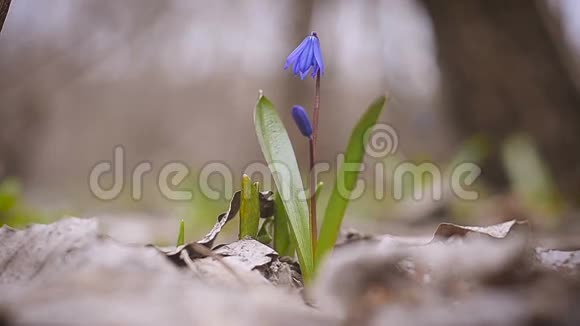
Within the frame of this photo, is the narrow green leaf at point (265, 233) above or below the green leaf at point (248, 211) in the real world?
below

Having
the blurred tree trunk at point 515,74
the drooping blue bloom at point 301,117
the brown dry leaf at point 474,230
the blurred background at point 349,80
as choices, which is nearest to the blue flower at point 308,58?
the drooping blue bloom at point 301,117

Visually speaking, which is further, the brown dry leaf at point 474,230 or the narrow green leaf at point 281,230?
the narrow green leaf at point 281,230

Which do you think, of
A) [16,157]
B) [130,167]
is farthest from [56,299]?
[130,167]

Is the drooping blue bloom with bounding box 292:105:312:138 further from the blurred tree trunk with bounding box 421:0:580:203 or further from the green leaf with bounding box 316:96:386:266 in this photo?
the blurred tree trunk with bounding box 421:0:580:203

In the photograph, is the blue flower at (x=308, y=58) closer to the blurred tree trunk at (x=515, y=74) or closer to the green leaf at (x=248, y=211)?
the green leaf at (x=248, y=211)

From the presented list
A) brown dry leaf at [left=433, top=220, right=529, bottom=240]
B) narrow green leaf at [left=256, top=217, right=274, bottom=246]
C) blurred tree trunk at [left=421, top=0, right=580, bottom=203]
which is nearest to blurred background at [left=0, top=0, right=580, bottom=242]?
blurred tree trunk at [left=421, top=0, right=580, bottom=203]

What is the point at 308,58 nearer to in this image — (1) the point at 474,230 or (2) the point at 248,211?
(2) the point at 248,211

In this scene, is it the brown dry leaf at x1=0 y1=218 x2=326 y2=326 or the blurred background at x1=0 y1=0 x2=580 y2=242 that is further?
the blurred background at x1=0 y1=0 x2=580 y2=242

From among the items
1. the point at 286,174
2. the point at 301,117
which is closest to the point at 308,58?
the point at 301,117
